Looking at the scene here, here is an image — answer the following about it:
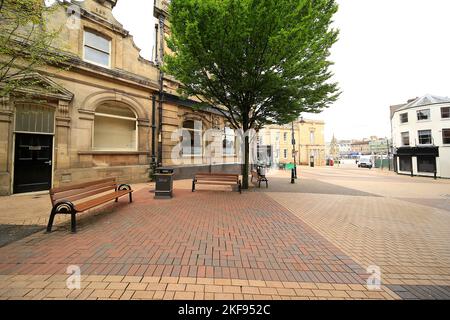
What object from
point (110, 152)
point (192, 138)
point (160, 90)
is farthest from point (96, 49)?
point (192, 138)

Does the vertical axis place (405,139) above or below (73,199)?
above

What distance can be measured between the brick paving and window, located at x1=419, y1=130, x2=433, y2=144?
25.5 metres

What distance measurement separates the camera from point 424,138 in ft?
78.6

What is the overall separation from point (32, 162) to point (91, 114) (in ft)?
10.5

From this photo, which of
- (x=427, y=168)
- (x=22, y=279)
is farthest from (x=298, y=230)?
(x=427, y=168)

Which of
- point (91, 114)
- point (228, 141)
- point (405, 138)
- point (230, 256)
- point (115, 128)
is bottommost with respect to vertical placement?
point (230, 256)

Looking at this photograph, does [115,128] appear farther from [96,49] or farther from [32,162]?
[96,49]

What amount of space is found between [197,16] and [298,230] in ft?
25.4

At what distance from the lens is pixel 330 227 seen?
4.96 m

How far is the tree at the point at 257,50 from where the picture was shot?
673 cm

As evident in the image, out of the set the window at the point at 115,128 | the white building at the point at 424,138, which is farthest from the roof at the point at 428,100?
the window at the point at 115,128

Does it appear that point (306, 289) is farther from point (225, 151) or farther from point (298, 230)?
point (225, 151)

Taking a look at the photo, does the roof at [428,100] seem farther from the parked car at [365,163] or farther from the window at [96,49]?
the window at [96,49]

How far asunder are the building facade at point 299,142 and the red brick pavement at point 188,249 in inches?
1484
